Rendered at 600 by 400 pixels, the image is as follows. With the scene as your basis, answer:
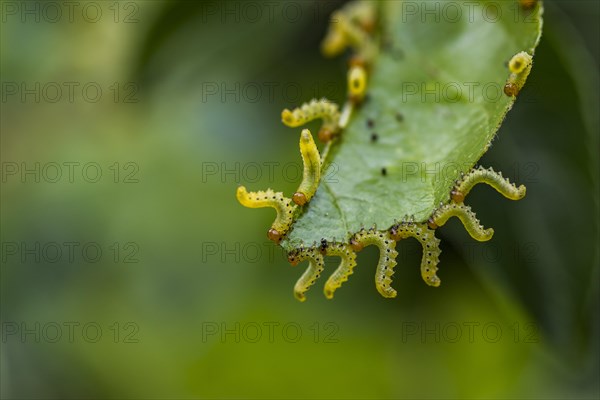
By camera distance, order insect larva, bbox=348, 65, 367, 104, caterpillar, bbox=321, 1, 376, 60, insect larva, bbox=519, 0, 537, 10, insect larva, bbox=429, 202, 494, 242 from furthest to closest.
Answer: caterpillar, bbox=321, 1, 376, 60 → insect larva, bbox=348, 65, 367, 104 → insect larva, bbox=519, 0, 537, 10 → insect larva, bbox=429, 202, 494, 242

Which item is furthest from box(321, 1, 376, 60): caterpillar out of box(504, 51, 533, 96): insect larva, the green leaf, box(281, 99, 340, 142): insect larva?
box(504, 51, 533, 96): insect larva

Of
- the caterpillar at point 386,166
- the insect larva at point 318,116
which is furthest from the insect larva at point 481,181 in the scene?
the insect larva at point 318,116

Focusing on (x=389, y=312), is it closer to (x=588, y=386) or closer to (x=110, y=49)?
(x=588, y=386)

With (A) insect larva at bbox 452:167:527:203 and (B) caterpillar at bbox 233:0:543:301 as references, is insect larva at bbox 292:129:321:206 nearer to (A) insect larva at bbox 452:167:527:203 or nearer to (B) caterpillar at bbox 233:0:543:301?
(B) caterpillar at bbox 233:0:543:301

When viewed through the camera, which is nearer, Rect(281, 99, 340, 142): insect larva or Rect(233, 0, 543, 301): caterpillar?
Rect(233, 0, 543, 301): caterpillar

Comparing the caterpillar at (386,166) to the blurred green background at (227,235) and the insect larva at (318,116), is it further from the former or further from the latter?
the blurred green background at (227,235)

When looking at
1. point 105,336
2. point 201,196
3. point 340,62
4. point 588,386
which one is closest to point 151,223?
point 201,196
